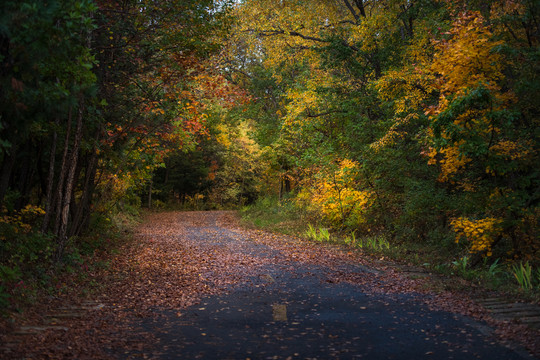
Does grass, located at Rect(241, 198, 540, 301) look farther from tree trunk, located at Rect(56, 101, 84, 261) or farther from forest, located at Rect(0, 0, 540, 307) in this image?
tree trunk, located at Rect(56, 101, 84, 261)

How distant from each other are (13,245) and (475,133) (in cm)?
864

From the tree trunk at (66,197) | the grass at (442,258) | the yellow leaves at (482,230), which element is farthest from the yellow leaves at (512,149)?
the tree trunk at (66,197)

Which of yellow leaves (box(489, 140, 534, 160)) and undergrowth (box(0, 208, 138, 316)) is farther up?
yellow leaves (box(489, 140, 534, 160))

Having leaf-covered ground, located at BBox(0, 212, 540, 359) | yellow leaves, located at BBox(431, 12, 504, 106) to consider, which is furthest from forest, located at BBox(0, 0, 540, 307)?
leaf-covered ground, located at BBox(0, 212, 540, 359)

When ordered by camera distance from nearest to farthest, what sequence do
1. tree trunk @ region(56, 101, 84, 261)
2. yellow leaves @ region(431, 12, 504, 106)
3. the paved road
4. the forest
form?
1. the paved road
2. the forest
3. tree trunk @ region(56, 101, 84, 261)
4. yellow leaves @ region(431, 12, 504, 106)

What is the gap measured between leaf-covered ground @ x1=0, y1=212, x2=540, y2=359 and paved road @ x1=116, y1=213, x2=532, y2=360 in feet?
0.04

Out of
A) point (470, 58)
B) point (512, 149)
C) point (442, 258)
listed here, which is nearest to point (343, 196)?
point (442, 258)

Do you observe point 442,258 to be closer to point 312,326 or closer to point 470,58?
point 470,58

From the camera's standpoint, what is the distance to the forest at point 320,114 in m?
5.60

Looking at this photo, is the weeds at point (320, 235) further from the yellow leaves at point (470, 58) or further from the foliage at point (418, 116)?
the yellow leaves at point (470, 58)

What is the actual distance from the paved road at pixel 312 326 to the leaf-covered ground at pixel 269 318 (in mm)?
13

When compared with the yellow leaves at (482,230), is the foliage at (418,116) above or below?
above

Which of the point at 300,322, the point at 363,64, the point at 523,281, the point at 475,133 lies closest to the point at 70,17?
the point at 300,322

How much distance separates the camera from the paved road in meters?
4.75
